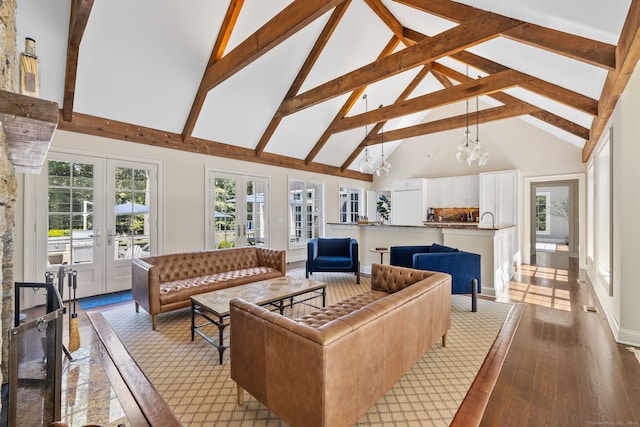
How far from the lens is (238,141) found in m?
6.12

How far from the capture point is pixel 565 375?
2.29 m

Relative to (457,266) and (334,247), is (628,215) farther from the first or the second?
(334,247)

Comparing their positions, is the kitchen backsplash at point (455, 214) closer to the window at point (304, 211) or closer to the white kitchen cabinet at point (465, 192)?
the white kitchen cabinet at point (465, 192)

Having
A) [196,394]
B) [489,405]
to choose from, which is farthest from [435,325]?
[196,394]

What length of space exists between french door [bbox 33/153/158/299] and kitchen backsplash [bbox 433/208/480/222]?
285 inches

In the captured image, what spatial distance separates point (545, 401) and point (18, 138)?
3.59 metres

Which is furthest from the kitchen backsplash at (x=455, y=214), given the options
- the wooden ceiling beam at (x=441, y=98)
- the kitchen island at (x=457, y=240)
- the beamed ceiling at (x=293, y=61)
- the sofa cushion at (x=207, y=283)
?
the sofa cushion at (x=207, y=283)

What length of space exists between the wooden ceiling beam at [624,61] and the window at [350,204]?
20.6 ft

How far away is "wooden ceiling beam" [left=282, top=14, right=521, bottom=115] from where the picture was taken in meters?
3.04

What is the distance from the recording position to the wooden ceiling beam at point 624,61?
76.8 inches

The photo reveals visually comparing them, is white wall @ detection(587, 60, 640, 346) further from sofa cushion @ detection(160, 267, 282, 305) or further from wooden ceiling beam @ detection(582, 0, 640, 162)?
sofa cushion @ detection(160, 267, 282, 305)

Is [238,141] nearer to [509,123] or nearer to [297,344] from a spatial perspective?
[297,344]

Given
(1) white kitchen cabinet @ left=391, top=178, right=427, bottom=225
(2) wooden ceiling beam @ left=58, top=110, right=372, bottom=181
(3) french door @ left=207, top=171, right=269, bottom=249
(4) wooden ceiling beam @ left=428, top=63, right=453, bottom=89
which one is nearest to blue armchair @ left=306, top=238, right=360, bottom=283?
(3) french door @ left=207, top=171, right=269, bottom=249

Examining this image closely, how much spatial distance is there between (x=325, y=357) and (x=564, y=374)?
87.5 inches
